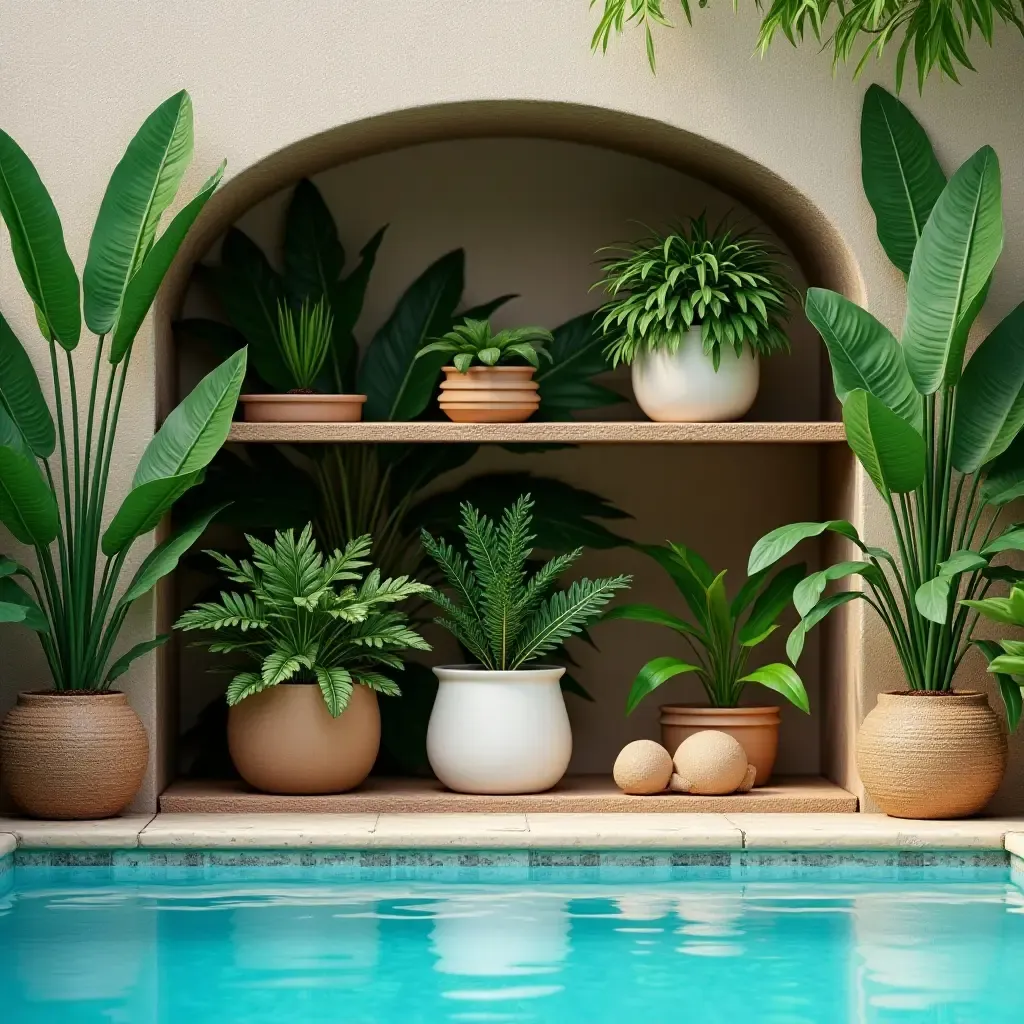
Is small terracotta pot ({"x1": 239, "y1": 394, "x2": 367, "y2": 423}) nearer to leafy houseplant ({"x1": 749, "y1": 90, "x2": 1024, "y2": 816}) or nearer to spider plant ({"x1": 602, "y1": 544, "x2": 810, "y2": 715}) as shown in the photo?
spider plant ({"x1": 602, "y1": 544, "x2": 810, "y2": 715})

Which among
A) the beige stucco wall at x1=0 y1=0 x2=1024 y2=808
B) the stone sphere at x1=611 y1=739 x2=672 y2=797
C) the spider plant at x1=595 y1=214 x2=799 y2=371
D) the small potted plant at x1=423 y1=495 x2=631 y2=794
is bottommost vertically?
the stone sphere at x1=611 y1=739 x2=672 y2=797

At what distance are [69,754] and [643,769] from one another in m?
1.74

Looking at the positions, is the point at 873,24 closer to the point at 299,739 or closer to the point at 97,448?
the point at 97,448

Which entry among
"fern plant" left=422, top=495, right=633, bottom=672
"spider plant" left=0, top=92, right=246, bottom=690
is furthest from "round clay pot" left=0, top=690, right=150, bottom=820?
"fern plant" left=422, top=495, right=633, bottom=672

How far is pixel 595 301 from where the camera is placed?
596cm

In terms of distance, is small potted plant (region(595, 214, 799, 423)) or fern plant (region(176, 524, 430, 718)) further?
small potted plant (region(595, 214, 799, 423))

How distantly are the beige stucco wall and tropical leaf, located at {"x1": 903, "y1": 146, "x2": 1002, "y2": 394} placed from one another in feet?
1.37

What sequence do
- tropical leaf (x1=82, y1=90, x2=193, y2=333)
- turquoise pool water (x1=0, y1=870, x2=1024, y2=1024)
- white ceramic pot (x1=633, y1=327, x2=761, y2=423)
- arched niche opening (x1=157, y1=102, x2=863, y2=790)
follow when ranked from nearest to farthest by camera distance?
turquoise pool water (x1=0, y1=870, x2=1024, y2=1024), tropical leaf (x1=82, y1=90, x2=193, y2=333), white ceramic pot (x1=633, y1=327, x2=761, y2=423), arched niche opening (x1=157, y1=102, x2=863, y2=790)

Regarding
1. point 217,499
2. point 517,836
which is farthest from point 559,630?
point 217,499

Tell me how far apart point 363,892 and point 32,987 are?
1.15 meters

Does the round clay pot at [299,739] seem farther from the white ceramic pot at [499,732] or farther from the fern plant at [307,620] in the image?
the white ceramic pot at [499,732]

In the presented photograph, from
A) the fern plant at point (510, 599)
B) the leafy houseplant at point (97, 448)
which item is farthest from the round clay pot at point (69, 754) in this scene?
the fern plant at point (510, 599)

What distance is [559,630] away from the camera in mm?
5113

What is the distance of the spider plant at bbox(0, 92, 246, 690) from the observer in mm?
4551
